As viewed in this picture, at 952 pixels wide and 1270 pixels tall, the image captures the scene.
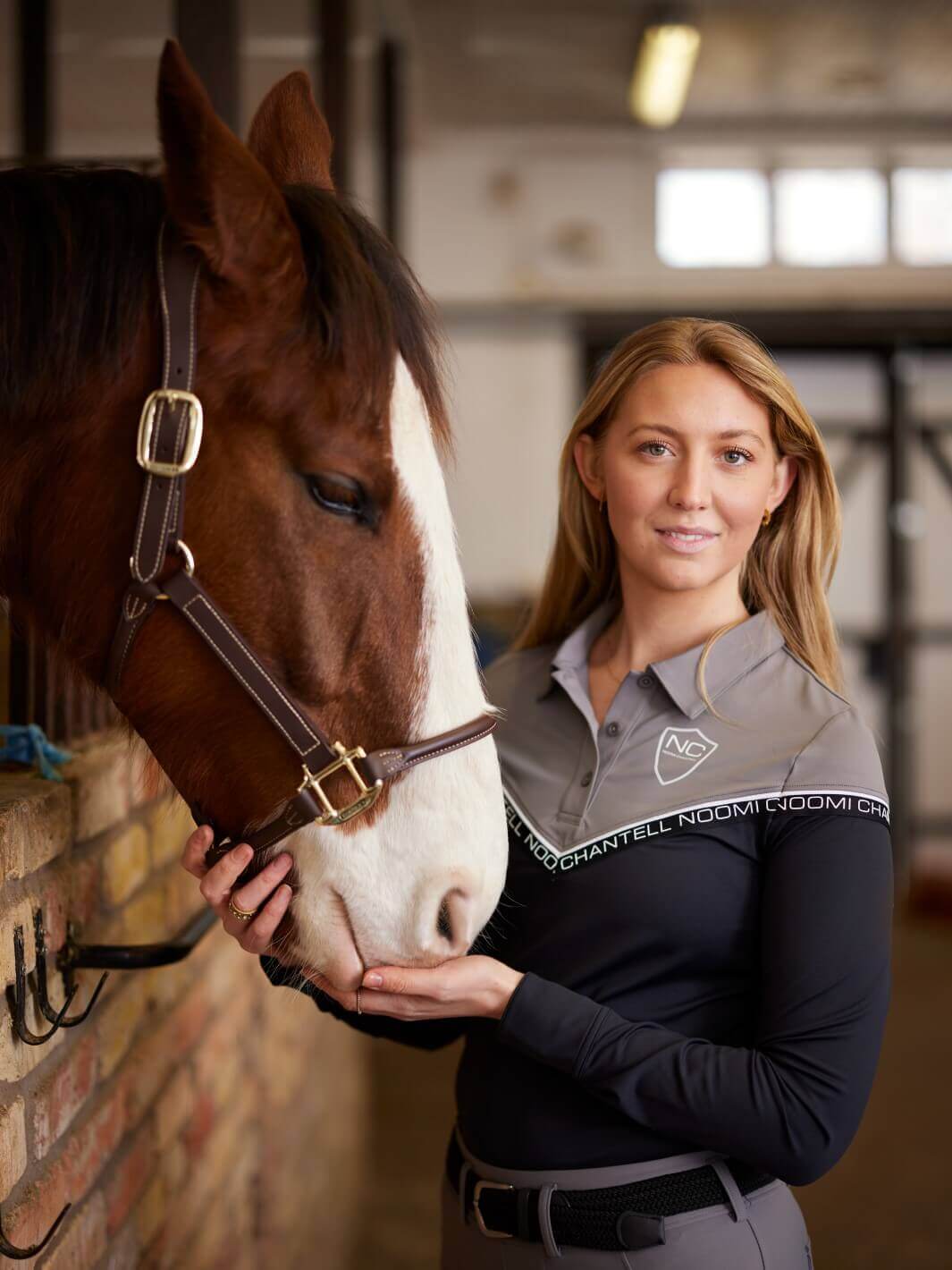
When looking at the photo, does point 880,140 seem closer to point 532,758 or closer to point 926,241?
point 926,241

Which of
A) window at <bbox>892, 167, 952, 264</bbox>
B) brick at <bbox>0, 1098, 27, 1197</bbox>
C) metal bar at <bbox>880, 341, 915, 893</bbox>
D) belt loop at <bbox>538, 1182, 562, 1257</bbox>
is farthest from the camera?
metal bar at <bbox>880, 341, 915, 893</bbox>

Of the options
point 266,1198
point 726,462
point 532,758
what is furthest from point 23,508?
point 266,1198

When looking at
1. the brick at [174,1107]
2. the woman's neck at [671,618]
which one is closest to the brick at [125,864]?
the brick at [174,1107]

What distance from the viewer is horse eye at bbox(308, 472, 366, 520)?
959mm

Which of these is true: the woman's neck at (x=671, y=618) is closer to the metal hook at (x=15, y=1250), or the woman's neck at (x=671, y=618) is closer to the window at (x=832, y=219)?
the metal hook at (x=15, y=1250)

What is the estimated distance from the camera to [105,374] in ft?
3.13

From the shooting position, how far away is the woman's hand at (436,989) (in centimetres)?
98

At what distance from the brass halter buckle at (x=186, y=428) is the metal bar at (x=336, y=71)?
7.73ft

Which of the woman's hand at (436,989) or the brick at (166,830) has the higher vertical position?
the woman's hand at (436,989)

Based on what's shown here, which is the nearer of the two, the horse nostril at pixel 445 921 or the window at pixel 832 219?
the horse nostril at pixel 445 921

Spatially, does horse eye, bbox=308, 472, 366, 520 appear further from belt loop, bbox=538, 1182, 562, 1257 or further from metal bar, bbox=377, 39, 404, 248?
metal bar, bbox=377, 39, 404, 248

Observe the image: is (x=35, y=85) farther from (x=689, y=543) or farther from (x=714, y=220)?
(x=714, y=220)

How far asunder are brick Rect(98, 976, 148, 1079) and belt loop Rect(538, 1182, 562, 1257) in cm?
52

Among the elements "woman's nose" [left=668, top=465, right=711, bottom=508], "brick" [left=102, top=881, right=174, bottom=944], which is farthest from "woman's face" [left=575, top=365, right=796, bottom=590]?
"brick" [left=102, top=881, right=174, bottom=944]
